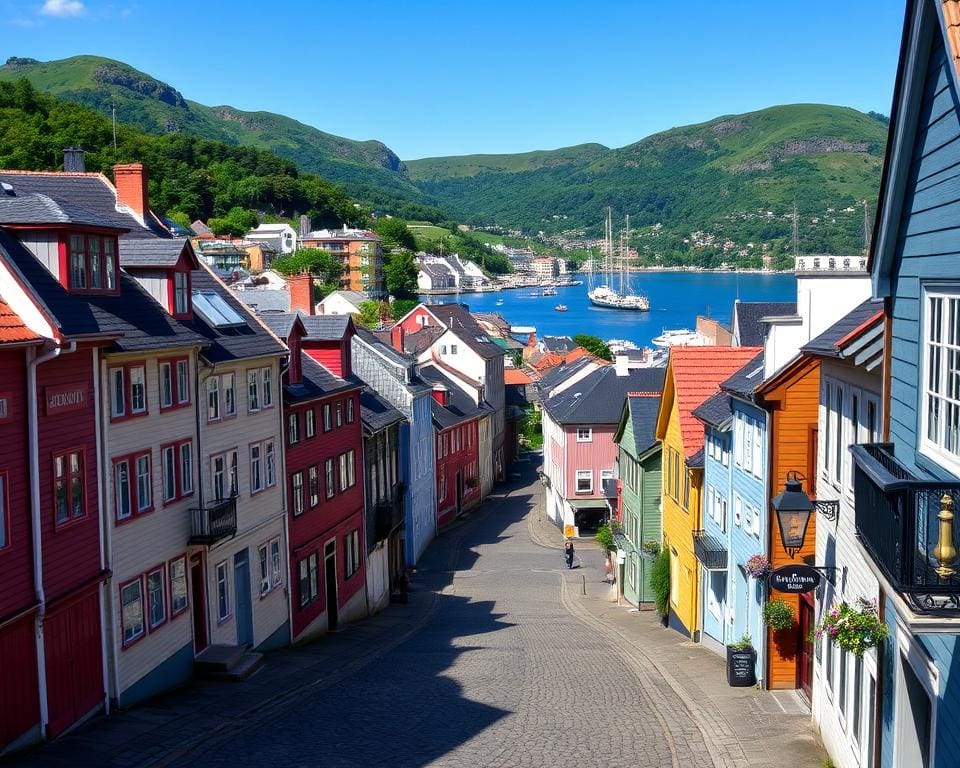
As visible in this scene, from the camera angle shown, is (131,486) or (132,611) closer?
(132,611)

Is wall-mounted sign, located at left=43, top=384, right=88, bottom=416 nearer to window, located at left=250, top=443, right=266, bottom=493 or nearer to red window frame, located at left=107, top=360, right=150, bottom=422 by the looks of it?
red window frame, located at left=107, top=360, right=150, bottom=422

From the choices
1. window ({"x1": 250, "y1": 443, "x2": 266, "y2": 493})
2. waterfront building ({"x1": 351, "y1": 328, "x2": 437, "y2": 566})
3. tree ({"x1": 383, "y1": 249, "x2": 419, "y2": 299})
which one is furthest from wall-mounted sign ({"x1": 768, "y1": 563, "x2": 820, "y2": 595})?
tree ({"x1": 383, "y1": 249, "x2": 419, "y2": 299})

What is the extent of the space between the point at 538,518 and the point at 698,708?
43759 mm

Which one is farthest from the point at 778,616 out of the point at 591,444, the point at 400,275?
the point at 400,275

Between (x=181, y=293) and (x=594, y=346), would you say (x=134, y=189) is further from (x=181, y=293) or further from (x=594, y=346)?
(x=594, y=346)

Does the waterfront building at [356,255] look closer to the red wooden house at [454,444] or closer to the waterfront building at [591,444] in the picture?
the red wooden house at [454,444]

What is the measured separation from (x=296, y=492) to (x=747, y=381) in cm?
1317

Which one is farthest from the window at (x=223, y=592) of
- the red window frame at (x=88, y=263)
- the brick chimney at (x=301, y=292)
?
the brick chimney at (x=301, y=292)

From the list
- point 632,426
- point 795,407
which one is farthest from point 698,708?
point 632,426

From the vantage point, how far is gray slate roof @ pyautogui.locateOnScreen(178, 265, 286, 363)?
2523 cm

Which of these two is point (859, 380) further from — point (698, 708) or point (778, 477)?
point (698, 708)

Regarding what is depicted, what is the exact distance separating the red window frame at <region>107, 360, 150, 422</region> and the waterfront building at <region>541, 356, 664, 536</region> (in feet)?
127

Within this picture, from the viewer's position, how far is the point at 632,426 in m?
39.3

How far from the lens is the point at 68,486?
18.5 m
